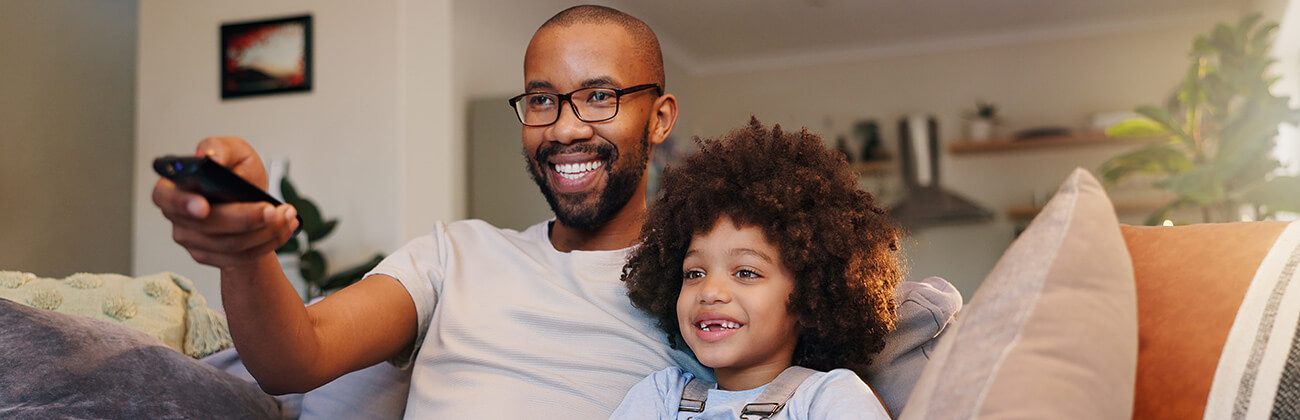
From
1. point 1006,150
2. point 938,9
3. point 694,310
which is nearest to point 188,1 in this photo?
point 694,310

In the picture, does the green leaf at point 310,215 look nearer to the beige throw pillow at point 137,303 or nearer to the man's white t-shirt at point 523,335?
the beige throw pillow at point 137,303

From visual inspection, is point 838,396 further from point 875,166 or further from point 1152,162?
point 875,166

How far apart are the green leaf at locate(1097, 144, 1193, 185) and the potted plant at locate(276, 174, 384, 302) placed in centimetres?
281

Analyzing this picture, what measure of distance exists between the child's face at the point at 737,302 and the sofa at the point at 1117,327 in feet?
1.15

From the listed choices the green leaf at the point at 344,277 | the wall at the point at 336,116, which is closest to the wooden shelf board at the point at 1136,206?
the wall at the point at 336,116

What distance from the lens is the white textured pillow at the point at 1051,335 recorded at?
2.09ft

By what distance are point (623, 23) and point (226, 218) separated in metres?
0.91

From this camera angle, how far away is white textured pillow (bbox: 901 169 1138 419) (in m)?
0.64

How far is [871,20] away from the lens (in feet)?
18.3

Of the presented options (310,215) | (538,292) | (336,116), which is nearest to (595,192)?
(538,292)

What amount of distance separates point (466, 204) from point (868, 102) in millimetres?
3372

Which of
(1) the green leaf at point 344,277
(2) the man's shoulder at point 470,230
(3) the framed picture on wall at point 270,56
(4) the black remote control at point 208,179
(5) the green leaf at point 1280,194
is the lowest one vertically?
(1) the green leaf at point 344,277

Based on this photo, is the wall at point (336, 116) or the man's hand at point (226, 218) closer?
the man's hand at point (226, 218)

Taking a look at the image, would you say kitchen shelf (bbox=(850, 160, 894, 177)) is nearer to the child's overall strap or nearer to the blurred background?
the blurred background
